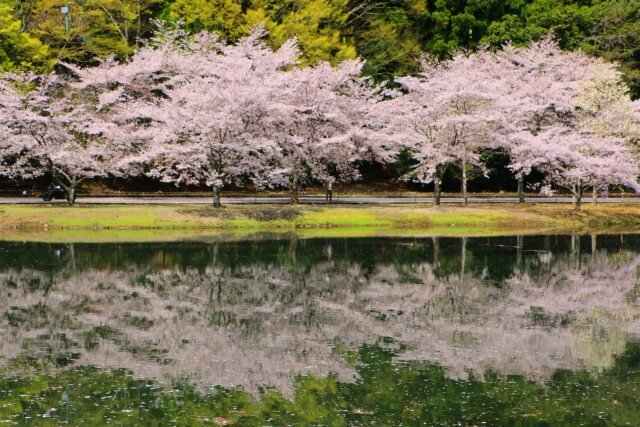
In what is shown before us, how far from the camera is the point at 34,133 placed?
1874 inches

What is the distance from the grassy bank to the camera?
145ft

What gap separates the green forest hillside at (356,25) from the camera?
64.6m

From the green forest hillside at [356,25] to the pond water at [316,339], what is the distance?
34031 millimetres

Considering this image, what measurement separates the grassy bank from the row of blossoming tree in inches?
83.5

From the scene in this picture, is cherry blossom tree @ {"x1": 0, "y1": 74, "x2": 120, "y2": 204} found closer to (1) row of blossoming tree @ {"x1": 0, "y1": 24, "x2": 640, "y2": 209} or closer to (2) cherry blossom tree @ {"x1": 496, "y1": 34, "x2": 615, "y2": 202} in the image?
(1) row of blossoming tree @ {"x1": 0, "y1": 24, "x2": 640, "y2": 209}

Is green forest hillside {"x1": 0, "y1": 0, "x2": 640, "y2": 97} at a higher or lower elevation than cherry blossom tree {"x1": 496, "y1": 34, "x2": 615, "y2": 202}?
higher

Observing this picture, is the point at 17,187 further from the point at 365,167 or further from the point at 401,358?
the point at 401,358

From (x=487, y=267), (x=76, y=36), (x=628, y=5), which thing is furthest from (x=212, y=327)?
(x=628, y=5)

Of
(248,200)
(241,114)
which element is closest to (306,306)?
(241,114)

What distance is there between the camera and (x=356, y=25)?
257ft

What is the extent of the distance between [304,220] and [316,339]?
92.6 ft

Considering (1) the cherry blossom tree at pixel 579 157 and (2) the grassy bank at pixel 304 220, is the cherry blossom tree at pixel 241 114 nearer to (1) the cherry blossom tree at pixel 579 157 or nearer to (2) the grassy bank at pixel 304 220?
(2) the grassy bank at pixel 304 220

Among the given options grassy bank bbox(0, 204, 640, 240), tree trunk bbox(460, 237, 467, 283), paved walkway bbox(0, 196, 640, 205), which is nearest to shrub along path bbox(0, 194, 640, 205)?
paved walkway bbox(0, 196, 640, 205)

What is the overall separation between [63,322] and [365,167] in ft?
185
